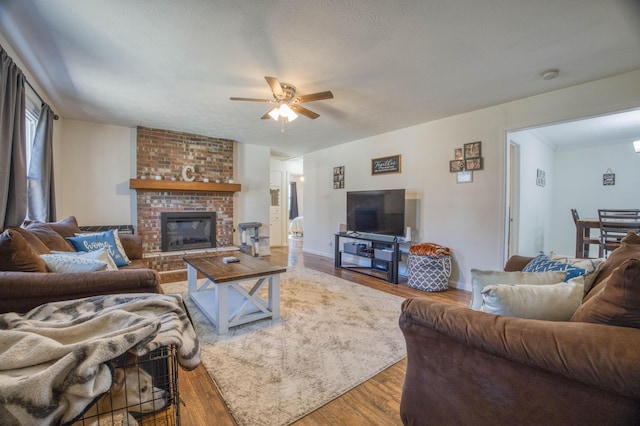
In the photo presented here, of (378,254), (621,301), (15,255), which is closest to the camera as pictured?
(621,301)

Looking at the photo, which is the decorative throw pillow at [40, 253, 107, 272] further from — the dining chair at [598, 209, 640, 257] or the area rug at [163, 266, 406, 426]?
the dining chair at [598, 209, 640, 257]

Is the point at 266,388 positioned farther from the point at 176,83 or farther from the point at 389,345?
the point at 176,83

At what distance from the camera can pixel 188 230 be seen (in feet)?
17.1

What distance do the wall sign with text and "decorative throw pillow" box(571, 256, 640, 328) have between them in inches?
147

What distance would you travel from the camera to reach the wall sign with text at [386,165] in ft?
14.8

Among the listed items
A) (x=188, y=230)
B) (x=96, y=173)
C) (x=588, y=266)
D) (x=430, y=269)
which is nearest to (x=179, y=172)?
(x=188, y=230)

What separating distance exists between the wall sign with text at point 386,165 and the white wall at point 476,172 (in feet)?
0.29

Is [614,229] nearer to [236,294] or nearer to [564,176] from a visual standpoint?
[564,176]

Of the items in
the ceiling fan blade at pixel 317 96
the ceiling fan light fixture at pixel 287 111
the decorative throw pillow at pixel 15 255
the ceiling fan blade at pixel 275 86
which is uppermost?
the ceiling fan blade at pixel 275 86

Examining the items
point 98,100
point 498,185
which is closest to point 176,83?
point 98,100

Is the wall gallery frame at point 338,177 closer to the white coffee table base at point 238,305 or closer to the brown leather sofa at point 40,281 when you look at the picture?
the white coffee table base at point 238,305

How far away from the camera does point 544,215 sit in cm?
552

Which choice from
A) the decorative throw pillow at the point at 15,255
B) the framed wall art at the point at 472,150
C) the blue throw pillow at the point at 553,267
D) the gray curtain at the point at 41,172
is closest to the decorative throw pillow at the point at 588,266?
the blue throw pillow at the point at 553,267

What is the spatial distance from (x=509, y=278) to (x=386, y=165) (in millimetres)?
3494
